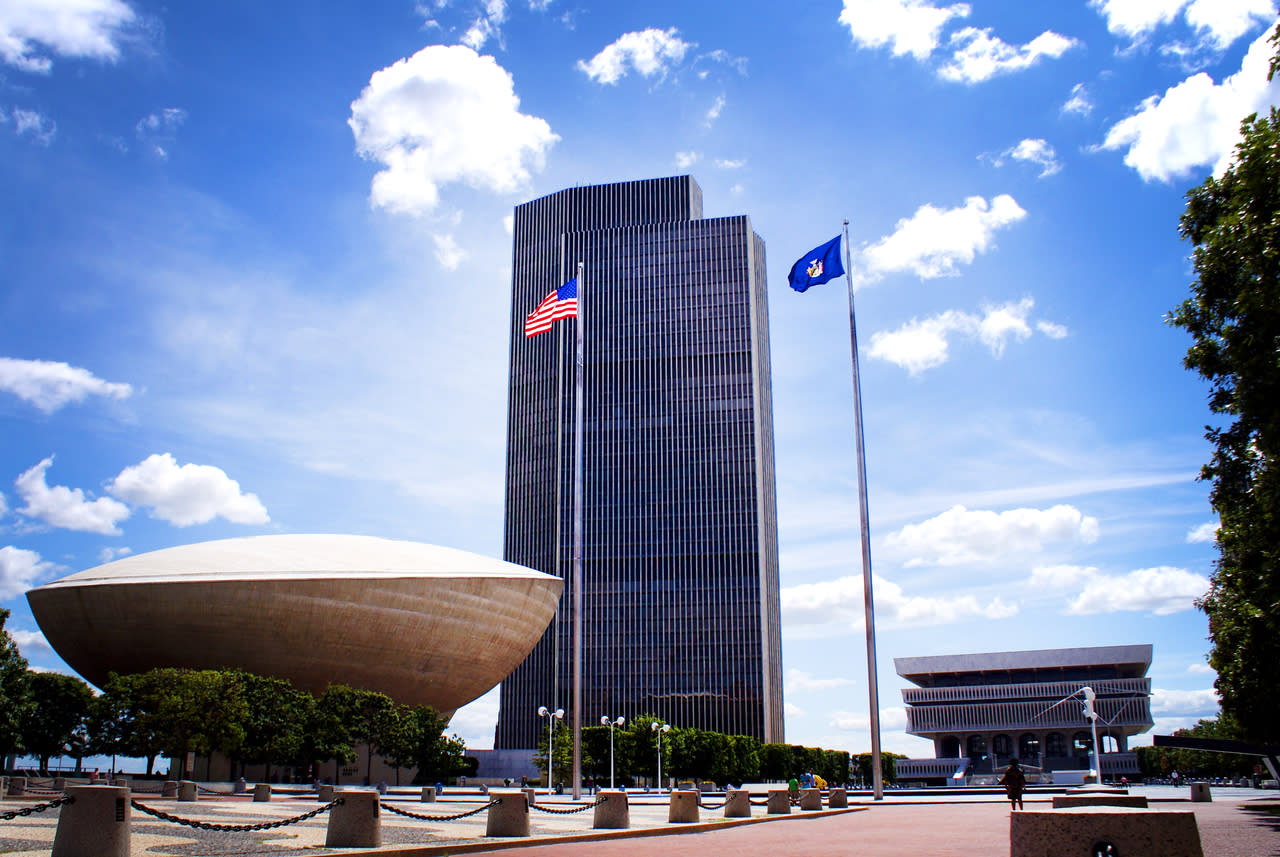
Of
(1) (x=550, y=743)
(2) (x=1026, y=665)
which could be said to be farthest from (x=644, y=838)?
(2) (x=1026, y=665)

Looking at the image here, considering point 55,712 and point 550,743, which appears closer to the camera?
point 55,712

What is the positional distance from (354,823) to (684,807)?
10563mm

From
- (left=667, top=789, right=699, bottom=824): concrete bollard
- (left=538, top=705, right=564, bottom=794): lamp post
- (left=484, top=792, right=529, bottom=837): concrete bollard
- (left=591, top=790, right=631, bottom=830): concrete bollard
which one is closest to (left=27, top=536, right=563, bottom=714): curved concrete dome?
(left=538, top=705, right=564, bottom=794): lamp post

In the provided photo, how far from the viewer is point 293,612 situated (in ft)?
224

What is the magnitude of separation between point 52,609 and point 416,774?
33764 millimetres

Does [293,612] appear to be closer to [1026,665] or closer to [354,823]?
[354,823]

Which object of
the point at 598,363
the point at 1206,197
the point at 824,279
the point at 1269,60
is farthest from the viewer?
the point at 598,363

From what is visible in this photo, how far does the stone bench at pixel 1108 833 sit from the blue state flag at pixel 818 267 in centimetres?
3303

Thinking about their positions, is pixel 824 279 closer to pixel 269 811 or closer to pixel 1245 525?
pixel 1245 525

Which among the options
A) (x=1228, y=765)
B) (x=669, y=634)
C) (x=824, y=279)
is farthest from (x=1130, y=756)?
(x=824, y=279)

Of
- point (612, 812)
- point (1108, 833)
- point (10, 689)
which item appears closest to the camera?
point (1108, 833)

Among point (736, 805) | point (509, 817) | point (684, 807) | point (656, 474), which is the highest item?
point (656, 474)

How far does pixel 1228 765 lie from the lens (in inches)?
4722

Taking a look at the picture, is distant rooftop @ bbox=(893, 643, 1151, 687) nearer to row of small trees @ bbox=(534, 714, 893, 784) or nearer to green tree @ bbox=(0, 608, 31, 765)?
row of small trees @ bbox=(534, 714, 893, 784)
